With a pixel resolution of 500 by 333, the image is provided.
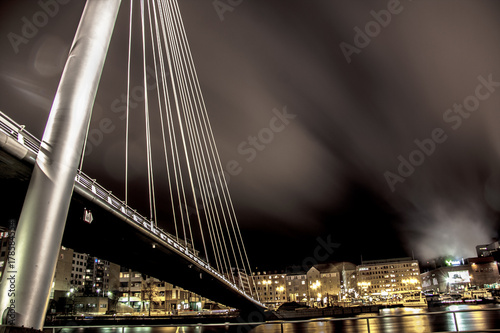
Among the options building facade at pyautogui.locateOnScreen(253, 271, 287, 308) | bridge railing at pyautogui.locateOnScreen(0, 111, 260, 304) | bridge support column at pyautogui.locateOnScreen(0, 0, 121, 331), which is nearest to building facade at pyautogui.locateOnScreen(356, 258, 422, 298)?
building facade at pyautogui.locateOnScreen(253, 271, 287, 308)

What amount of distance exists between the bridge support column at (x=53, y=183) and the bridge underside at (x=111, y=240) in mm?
5129

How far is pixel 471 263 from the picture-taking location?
134 m

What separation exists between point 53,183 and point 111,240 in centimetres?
1880

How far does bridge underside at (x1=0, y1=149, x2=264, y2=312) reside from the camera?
1636 cm

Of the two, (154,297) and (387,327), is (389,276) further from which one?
(387,327)

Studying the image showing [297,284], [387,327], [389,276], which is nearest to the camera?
[387,327]

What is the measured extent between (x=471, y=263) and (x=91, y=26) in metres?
158

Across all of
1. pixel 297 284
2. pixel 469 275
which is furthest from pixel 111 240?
pixel 469 275

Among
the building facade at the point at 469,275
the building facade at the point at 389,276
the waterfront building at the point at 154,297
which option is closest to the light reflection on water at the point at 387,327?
the waterfront building at the point at 154,297

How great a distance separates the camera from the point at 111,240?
26.8 m

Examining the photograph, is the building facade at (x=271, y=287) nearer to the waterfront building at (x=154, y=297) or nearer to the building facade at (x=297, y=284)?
the building facade at (x=297, y=284)

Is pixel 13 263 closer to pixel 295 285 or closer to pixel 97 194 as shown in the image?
pixel 97 194

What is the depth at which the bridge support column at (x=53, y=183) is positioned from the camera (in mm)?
8500

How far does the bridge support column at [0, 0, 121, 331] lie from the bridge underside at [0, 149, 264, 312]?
513 cm
